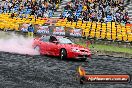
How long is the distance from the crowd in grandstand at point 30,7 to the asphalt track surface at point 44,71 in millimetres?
16413

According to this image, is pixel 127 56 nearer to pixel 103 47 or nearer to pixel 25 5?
pixel 103 47

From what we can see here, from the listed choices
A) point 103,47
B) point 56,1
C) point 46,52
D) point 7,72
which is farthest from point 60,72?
point 56,1

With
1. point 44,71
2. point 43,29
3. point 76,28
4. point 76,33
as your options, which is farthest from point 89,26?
point 44,71

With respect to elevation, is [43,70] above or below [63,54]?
above

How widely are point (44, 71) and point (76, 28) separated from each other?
17.0 metres

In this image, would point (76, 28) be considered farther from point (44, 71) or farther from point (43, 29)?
point (44, 71)

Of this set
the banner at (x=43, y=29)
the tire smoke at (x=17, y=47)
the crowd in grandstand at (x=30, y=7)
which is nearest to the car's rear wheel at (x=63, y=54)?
the tire smoke at (x=17, y=47)

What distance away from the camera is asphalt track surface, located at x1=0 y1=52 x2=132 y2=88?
1544cm

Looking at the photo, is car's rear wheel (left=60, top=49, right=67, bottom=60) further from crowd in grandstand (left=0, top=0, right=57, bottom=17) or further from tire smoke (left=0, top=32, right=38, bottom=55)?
crowd in grandstand (left=0, top=0, right=57, bottom=17)

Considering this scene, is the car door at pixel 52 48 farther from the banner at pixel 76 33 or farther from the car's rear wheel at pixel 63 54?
the banner at pixel 76 33

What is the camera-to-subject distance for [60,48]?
979 inches

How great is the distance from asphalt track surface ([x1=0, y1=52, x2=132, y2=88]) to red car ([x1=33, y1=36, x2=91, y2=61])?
477 mm

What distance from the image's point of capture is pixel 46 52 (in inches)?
1025

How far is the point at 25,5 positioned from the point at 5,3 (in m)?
2.84
